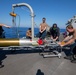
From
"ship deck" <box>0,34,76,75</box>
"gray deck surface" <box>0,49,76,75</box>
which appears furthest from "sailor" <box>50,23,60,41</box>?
"gray deck surface" <box>0,49,76,75</box>

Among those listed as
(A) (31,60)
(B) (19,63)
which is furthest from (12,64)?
(A) (31,60)

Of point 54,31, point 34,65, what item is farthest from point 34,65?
point 54,31

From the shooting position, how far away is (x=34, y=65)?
834cm

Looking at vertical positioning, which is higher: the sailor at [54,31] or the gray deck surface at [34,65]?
the sailor at [54,31]

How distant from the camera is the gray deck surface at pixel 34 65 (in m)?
7.34

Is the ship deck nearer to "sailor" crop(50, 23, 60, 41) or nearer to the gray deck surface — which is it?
the gray deck surface

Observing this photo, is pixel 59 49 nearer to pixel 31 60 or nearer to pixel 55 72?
pixel 31 60

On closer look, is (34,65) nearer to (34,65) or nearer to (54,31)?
(34,65)

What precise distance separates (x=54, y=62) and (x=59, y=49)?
2631 millimetres

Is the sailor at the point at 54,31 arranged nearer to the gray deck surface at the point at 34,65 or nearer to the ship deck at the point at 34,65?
the ship deck at the point at 34,65

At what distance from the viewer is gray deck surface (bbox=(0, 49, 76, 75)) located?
24.1 ft

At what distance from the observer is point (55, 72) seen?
24.1ft

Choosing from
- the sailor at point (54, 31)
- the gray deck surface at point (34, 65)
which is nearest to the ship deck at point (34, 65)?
the gray deck surface at point (34, 65)

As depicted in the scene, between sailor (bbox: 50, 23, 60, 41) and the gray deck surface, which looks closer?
the gray deck surface
